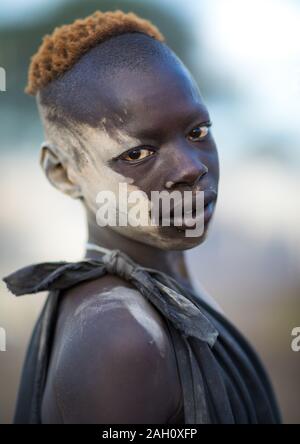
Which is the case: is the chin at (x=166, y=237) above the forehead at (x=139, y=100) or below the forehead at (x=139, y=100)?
below

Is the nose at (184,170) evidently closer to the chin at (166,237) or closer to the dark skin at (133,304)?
the dark skin at (133,304)

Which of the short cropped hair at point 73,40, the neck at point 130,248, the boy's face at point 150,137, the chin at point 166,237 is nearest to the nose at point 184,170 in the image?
the boy's face at point 150,137

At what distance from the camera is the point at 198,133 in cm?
167

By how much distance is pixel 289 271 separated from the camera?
6.24 m

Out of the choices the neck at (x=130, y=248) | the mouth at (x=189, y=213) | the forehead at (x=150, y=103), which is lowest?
the neck at (x=130, y=248)

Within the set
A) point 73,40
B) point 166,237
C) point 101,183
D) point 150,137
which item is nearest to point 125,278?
point 166,237

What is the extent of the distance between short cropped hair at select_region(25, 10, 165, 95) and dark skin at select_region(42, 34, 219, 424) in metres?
0.13

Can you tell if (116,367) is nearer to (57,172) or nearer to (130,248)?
(130,248)

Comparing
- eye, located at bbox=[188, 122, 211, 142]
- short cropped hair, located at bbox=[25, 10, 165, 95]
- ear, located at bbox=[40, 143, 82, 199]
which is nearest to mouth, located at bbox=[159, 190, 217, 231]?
eye, located at bbox=[188, 122, 211, 142]

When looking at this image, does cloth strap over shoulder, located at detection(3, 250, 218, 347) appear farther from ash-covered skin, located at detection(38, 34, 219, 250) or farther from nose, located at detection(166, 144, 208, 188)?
nose, located at detection(166, 144, 208, 188)

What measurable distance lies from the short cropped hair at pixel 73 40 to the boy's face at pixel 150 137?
0.13 m

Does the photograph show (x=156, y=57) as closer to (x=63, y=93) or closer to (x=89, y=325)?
(x=63, y=93)

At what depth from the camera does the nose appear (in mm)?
1568

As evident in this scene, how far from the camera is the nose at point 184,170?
5.15ft
